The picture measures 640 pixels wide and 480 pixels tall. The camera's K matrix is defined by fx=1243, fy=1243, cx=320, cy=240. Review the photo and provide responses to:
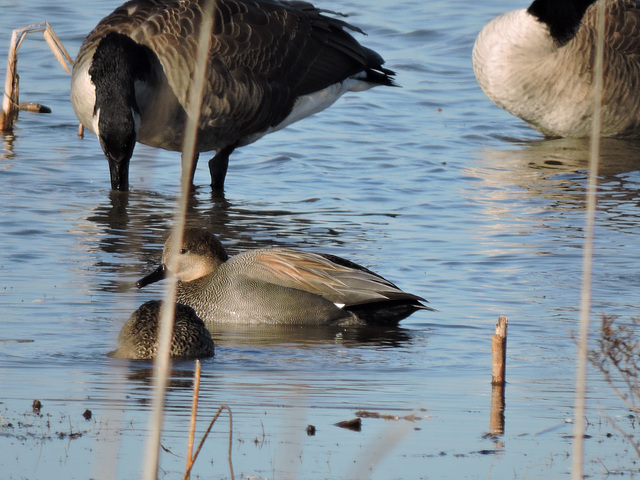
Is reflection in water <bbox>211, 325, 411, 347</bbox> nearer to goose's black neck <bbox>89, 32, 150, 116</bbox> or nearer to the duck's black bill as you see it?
the duck's black bill

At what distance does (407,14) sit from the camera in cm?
1908

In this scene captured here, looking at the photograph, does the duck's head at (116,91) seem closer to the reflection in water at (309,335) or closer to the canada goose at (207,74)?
the canada goose at (207,74)

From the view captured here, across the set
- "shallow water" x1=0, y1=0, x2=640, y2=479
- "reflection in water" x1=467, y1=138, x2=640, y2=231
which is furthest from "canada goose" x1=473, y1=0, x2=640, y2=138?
"shallow water" x1=0, y1=0, x2=640, y2=479

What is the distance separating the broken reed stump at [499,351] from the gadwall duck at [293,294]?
143 cm

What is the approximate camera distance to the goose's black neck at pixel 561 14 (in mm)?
12492

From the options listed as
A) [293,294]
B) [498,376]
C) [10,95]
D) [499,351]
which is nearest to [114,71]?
[10,95]

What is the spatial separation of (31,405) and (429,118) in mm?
9513

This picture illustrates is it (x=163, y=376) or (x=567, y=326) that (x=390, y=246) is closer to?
(x=567, y=326)

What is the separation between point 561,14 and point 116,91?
507 centimetres

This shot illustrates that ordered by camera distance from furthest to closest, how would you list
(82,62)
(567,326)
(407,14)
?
(407,14) → (82,62) → (567,326)

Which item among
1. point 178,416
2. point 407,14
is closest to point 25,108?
point 407,14

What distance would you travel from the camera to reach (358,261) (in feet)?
28.4

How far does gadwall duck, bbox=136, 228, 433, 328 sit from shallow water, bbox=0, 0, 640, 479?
147 mm

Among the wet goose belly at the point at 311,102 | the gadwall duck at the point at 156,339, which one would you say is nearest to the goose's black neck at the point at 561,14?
the wet goose belly at the point at 311,102
